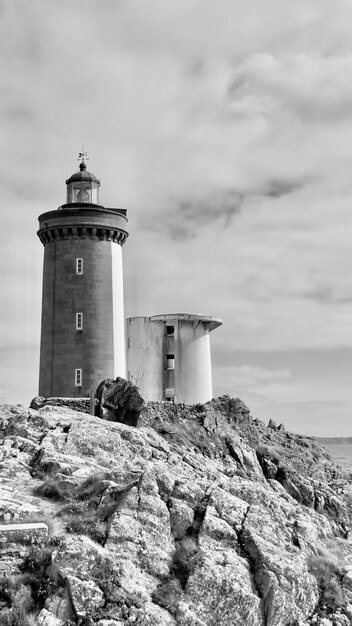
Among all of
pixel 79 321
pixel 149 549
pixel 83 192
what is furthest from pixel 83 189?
pixel 149 549

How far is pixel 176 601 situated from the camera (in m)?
17.3

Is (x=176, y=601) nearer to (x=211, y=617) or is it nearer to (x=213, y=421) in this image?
(x=211, y=617)

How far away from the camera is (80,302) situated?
4438 cm

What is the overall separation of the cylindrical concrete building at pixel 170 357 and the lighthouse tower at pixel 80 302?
5857mm

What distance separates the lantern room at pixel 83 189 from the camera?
46.7m

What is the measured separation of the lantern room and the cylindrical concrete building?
32.6ft

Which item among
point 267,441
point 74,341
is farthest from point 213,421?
point 74,341

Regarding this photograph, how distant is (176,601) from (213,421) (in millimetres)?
26732

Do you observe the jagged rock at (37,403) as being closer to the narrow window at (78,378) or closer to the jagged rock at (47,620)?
the narrow window at (78,378)

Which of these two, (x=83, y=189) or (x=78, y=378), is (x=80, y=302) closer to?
(x=78, y=378)

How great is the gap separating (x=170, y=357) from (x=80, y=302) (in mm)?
9729

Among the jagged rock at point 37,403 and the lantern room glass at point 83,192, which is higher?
the lantern room glass at point 83,192

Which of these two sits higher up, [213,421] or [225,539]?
[213,421]

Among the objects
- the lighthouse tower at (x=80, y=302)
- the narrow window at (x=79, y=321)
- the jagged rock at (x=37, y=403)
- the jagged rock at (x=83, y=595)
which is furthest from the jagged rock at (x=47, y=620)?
the narrow window at (x=79, y=321)
